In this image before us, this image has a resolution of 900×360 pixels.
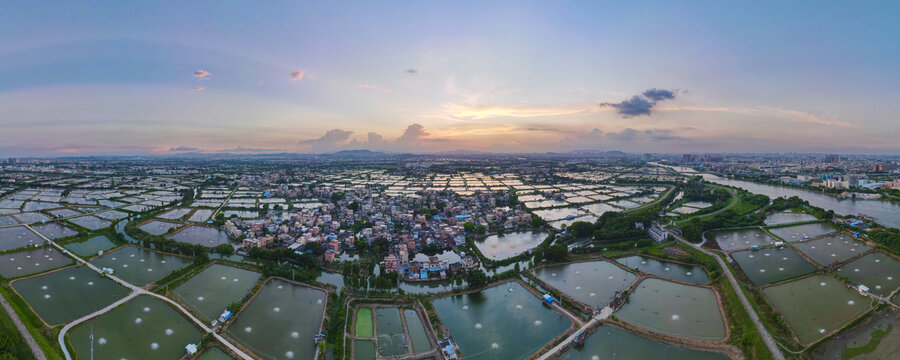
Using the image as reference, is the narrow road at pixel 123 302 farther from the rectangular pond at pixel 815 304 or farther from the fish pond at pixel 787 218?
the fish pond at pixel 787 218

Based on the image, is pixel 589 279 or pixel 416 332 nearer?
pixel 416 332

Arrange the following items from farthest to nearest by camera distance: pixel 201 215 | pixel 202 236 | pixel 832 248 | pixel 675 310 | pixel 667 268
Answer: pixel 201 215 → pixel 202 236 → pixel 832 248 → pixel 667 268 → pixel 675 310

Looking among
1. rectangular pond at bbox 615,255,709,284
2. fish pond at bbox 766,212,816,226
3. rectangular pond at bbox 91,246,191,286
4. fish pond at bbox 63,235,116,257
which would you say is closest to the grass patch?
rectangular pond at bbox 615,255,709,284

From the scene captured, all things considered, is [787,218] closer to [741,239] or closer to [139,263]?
[741,239]

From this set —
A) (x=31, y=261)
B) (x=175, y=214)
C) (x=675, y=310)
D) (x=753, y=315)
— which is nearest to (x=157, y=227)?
(x=175, y=214)

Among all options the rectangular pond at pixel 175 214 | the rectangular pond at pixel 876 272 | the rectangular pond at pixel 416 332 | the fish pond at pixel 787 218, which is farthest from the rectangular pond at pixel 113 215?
the fish pond at pixel 787 218

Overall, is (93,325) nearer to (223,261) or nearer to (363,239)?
(223,261)

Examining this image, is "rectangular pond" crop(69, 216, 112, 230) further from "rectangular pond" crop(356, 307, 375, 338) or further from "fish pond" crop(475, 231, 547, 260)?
"fish pond" crop(475, 231, 547, 260)
